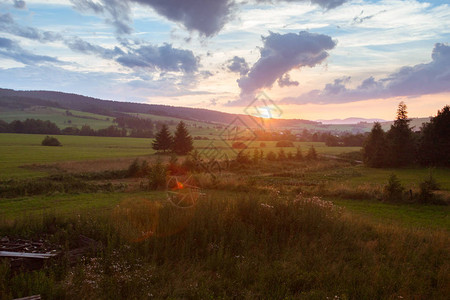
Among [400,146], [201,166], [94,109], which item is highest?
[94,109]

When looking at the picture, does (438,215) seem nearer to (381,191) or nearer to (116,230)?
(381,191)

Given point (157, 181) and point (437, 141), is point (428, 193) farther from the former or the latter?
point (437, 141)

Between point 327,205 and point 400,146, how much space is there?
2161 inches

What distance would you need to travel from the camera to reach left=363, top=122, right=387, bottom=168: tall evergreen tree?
55.3 meters

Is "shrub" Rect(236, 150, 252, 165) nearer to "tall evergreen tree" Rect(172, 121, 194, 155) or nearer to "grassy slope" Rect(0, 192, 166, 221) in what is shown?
"tall evergreen tree" Rect(172, 121, 194, 155)

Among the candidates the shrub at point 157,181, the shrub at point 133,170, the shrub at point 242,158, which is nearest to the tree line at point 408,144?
the shrub at point 242,158

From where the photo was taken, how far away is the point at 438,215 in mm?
15516

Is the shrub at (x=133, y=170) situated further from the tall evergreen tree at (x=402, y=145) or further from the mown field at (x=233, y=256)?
the tall evergreen tree at (x=402, y=145)

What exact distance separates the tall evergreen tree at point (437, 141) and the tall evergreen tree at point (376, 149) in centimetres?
658

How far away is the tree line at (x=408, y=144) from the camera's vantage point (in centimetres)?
4909

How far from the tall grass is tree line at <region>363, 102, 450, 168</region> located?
172 ft

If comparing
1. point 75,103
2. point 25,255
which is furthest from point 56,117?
point 25,255

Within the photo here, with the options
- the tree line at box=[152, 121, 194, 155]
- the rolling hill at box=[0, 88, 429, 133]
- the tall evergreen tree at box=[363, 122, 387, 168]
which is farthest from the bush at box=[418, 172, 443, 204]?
the rolling hill at box=[0, 88, 429, 133]

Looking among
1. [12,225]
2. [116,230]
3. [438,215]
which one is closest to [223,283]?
[116,230]
